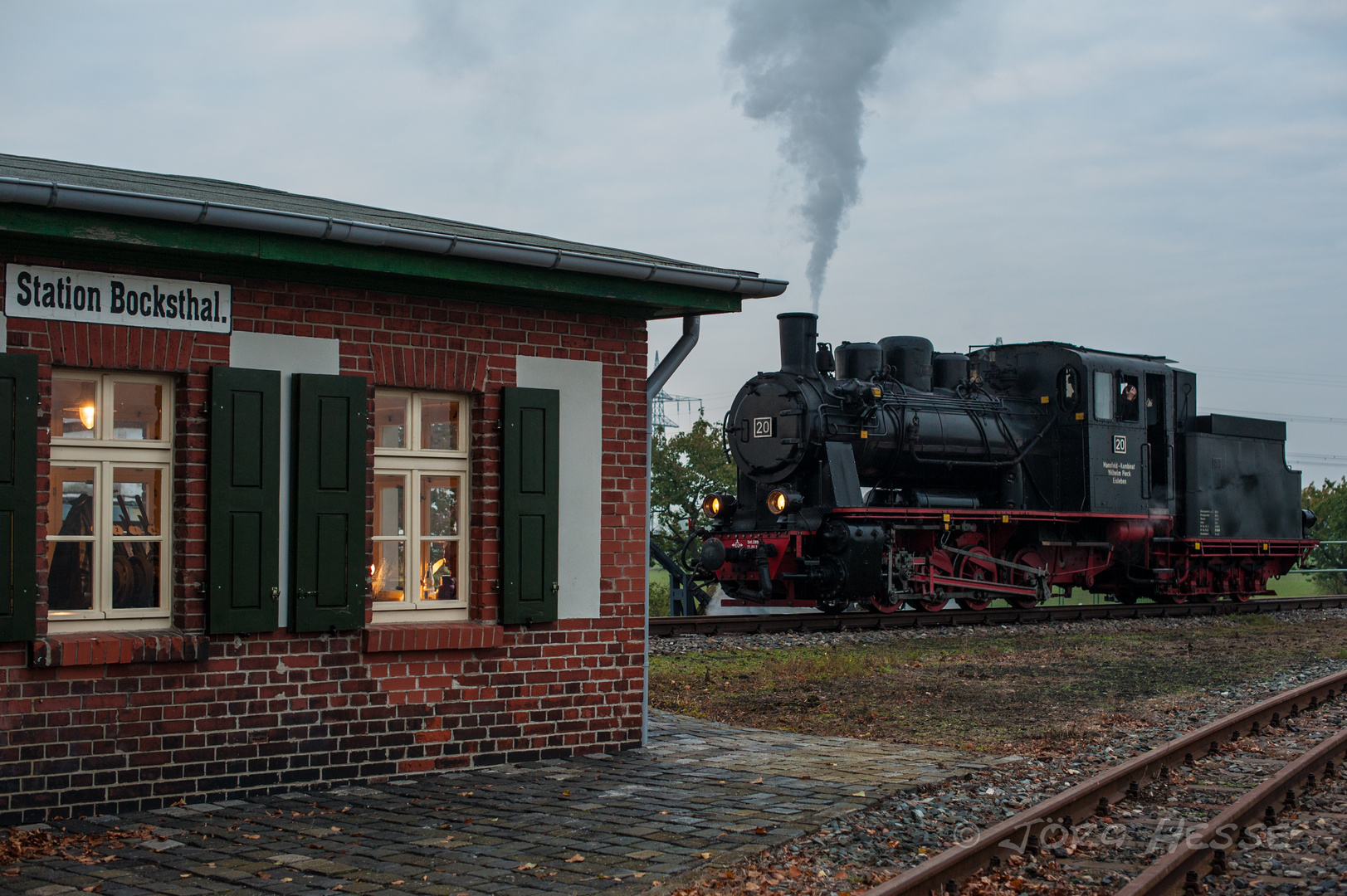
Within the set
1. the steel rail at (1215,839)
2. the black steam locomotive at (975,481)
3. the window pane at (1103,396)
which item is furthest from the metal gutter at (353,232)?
the window pane at (1103,396)

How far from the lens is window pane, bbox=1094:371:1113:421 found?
62.8 ft

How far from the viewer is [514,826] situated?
6.01 m

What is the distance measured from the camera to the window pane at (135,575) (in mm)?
6453

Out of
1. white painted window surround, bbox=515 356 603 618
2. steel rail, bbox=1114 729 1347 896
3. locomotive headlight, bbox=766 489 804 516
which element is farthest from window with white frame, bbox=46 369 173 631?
locomotive headlight, bbox=766 489 804 516

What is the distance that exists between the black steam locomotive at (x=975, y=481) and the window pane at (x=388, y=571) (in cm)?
945

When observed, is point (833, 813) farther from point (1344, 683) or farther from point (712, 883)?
point (1344, 683)

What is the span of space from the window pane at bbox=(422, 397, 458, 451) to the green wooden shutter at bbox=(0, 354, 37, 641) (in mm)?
2143

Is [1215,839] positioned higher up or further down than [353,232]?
further down

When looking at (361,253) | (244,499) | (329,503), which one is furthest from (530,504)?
(361,253)

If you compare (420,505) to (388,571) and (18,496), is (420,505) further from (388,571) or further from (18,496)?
(18,496)

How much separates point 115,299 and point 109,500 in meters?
1.01

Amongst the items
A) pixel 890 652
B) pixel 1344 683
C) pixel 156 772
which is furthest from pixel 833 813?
pixel 890 652

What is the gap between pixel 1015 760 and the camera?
297 inches

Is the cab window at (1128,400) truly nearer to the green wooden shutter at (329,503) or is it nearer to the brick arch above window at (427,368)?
the brick arch above window at (427,368)
